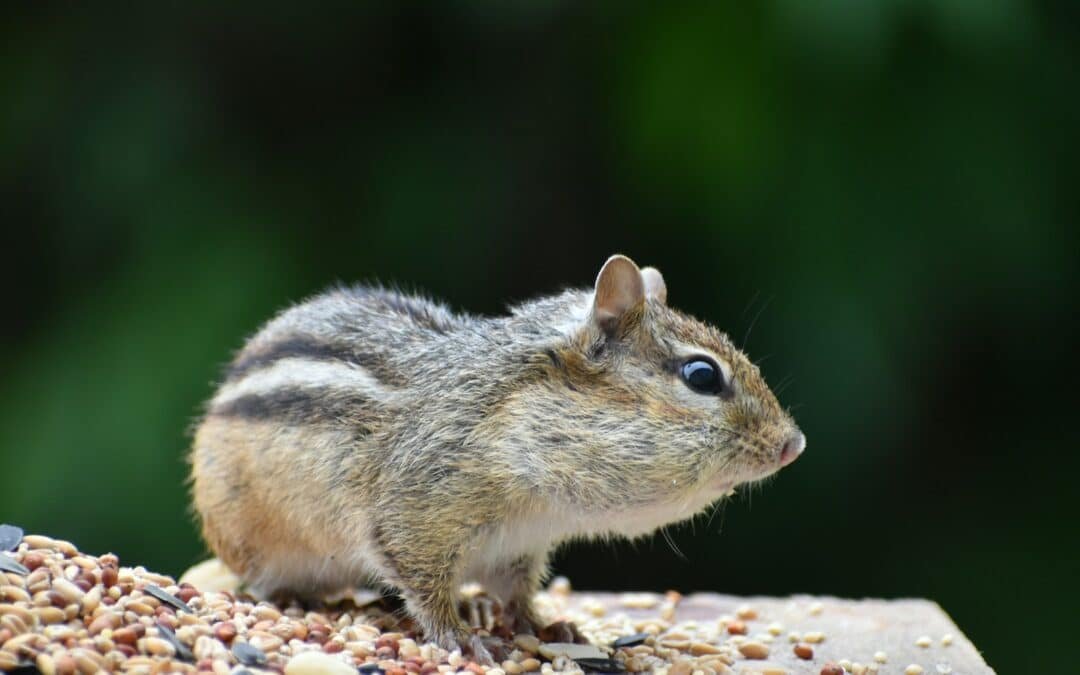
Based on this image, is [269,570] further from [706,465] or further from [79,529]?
[79,529]

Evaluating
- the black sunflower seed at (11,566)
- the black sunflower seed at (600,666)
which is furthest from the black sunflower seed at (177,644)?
the black sunflower seed at (600,666)

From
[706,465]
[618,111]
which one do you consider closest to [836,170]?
[618,111]

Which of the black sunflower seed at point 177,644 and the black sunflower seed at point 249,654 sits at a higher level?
the black sunflower seed at point 177,644

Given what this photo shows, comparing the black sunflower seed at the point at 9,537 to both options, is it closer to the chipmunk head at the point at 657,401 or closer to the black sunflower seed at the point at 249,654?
the black sunflower seed at the point at 249,654

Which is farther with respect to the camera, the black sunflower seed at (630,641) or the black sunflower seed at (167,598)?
the black sunflower seed at (630,641)

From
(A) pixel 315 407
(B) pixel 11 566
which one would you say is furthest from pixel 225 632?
(A) pixel 315 407

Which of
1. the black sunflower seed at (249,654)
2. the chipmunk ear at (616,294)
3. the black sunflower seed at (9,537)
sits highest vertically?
the chipmunk ear at (616,294)

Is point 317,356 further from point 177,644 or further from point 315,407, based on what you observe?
point 177,644

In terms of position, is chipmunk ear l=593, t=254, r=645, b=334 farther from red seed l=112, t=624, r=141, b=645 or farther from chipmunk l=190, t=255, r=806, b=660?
red seed l=112, t=624, r=141, b=645
